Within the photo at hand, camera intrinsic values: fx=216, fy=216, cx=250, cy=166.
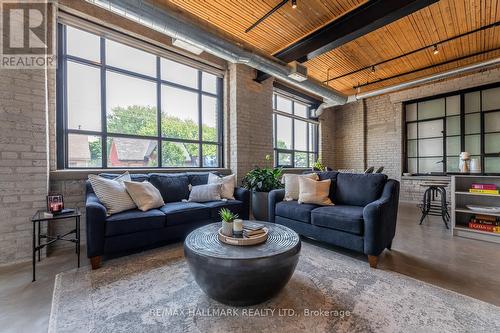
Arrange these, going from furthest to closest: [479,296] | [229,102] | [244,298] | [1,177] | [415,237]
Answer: [229,102], [415,237], [1,177], [479,296], [244,298]

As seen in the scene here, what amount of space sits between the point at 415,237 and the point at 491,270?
1012mm

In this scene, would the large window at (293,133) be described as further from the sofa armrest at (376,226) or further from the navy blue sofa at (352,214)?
the sofa armrest at (376,226)

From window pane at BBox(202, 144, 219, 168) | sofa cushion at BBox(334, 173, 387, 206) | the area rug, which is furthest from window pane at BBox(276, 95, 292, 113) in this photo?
the area rug

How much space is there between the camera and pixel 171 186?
346 centimetres

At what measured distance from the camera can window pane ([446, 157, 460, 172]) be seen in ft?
18.6

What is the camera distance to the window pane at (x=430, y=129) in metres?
5.97

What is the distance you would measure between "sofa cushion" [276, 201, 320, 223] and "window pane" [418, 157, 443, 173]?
519 centimetres

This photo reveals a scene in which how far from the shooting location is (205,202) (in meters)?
3.43

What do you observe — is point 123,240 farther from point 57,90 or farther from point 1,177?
point 57,90

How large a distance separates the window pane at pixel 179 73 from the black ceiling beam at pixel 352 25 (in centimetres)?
182

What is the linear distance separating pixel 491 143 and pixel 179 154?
7.27 metres

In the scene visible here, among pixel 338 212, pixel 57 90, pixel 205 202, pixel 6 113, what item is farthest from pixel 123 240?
pixel 338 212

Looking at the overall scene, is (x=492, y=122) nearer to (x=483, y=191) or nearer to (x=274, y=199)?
Answer: (x=483, y=191)

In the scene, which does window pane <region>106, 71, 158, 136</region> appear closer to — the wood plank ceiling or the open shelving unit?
the wood plank ceiling
